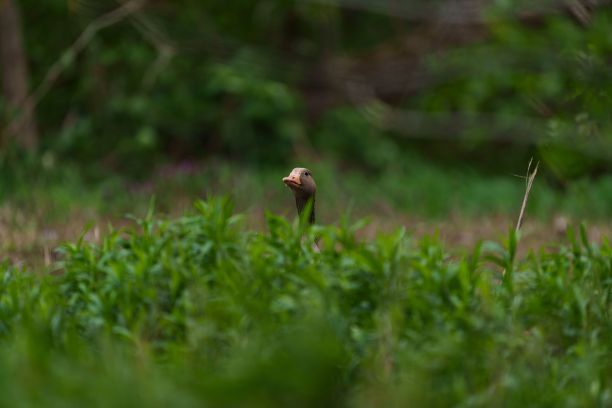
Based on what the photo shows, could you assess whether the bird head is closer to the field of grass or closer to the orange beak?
the orange beak

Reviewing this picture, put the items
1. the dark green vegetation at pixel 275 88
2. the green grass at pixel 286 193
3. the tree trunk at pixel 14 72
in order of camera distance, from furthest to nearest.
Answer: the dark green vegetation at pixel 275 88, the tree trunk at pixel 14 72, the green grass at pixel 286 193

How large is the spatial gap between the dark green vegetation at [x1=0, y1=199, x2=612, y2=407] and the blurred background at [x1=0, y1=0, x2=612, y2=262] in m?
4.34

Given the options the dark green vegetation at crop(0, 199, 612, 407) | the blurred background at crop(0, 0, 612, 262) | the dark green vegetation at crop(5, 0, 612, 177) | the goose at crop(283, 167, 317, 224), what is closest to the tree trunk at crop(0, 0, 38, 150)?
the blurred background at crop(0, 0, 612, 262)

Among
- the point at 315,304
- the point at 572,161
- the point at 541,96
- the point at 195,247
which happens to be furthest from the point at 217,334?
the point at 541,96

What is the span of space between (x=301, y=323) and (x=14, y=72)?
8159 millimetres

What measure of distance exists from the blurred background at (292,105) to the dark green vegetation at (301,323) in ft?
14.3

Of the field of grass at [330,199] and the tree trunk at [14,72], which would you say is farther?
the tree trunk at [14,72]

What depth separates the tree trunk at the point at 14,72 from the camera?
970 centimetres

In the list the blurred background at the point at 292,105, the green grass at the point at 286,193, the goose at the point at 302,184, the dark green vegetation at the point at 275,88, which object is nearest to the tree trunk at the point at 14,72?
the blurred background at the point at 292,105

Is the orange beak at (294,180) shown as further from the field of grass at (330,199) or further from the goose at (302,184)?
the field of grass at (330,199)

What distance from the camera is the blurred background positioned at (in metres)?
8.70

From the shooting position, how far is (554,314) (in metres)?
3.40

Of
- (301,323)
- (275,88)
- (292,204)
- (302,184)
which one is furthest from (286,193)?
(301,323)

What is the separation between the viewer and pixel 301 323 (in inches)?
115
